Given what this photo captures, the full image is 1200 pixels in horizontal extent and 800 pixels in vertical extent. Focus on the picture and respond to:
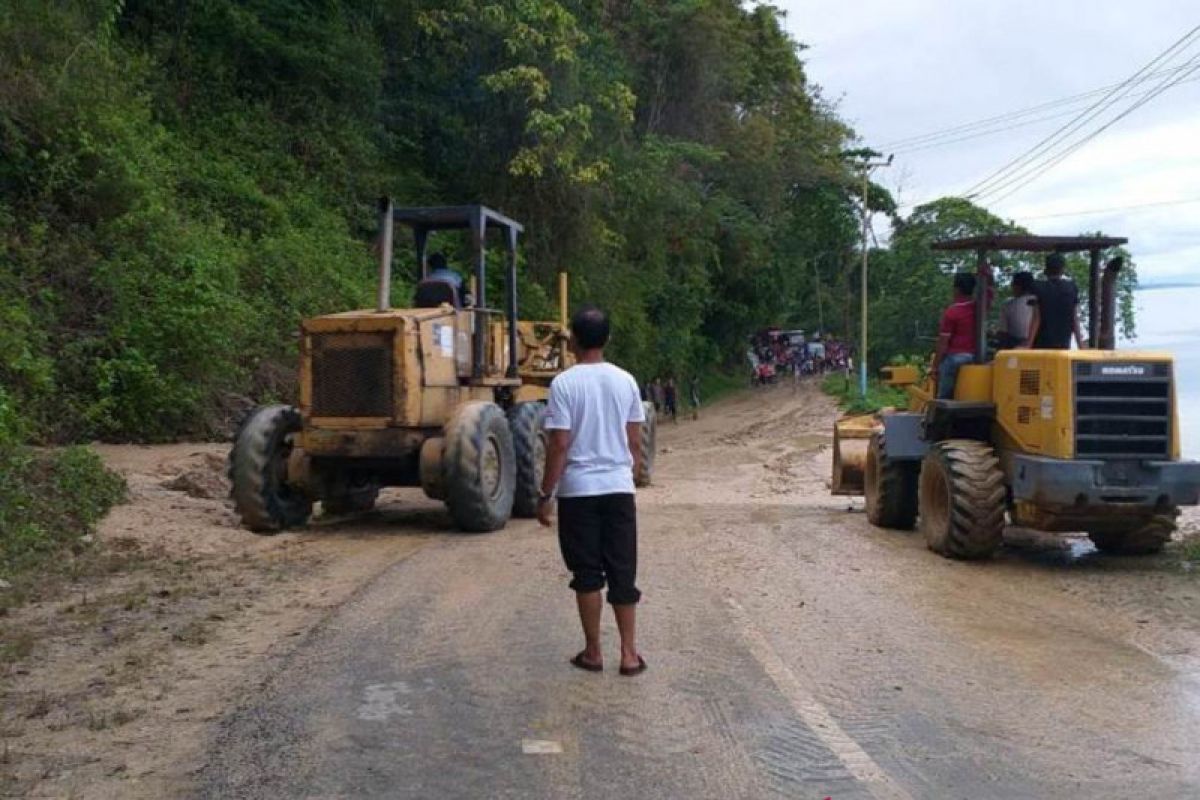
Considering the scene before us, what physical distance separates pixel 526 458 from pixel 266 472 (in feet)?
9.09

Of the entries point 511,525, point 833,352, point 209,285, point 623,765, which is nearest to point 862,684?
point 623,765

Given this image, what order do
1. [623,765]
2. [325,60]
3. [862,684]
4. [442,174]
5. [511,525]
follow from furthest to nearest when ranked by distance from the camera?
[442,174], [325,60], [511,525], [862,684], [623,765]

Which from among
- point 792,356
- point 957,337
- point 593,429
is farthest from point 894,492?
point 792,356

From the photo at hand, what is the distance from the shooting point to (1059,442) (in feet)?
32.2

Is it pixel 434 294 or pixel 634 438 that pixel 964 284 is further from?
pixel 634 438

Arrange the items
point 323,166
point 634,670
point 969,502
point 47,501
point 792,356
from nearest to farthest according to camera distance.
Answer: point 634,670, point 969,502, point 47,501, point 323,166, point 792,356

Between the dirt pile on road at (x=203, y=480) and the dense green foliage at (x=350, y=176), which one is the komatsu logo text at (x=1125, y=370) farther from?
the dirt pile on road at (x=203, y=480)

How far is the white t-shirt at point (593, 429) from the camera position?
6320 mm

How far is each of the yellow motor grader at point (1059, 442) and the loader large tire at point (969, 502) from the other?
0.01 meters

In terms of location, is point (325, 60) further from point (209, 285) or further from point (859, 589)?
point (859, 589)

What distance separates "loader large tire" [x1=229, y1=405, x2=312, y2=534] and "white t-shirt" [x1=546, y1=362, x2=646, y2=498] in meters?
6.07

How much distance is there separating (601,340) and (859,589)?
3.64 m

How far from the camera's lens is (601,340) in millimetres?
6379

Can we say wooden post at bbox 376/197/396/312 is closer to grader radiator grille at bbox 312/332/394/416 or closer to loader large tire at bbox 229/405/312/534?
grader radiator grille at bbox 312/332/394/416
